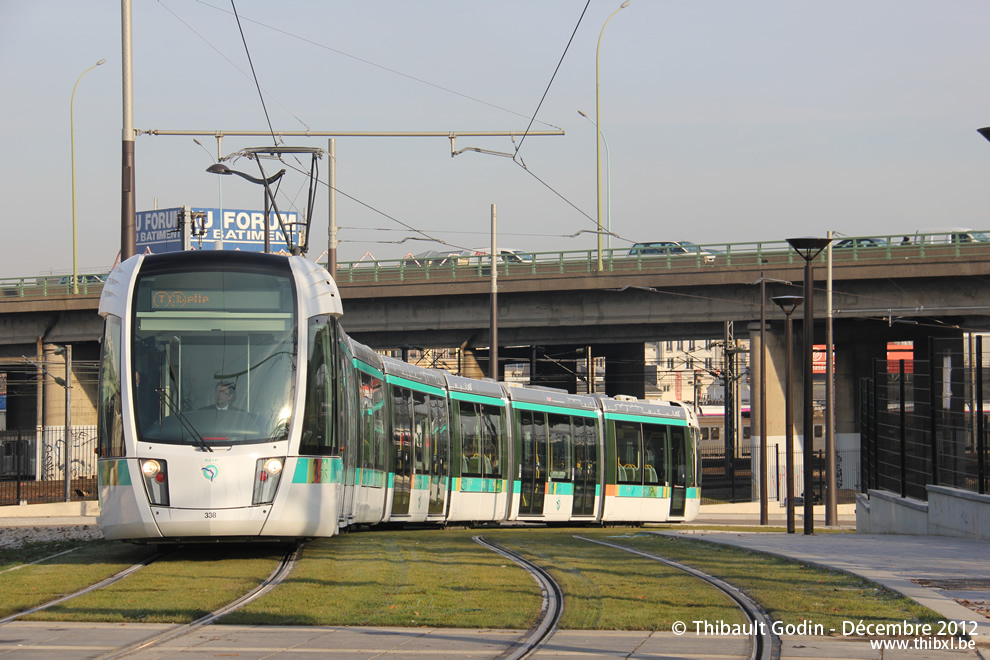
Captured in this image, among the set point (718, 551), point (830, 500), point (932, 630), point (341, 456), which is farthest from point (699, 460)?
point (932, 630)

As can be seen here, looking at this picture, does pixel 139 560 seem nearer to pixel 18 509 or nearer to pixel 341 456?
pixel 341 456

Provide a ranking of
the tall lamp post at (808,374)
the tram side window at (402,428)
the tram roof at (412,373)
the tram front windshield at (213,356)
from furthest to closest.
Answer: the tall lamp post at (808,374) < the tram roof at (412,373) < the tram side window at (402,428) < the tram front windshield at (213,356)

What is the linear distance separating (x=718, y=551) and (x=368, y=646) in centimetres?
792

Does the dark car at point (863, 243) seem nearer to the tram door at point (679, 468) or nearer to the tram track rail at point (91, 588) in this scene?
the tram door at point (679, 468)

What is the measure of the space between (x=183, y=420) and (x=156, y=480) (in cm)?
68

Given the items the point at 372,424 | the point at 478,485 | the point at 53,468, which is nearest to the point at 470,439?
the point at 478,485

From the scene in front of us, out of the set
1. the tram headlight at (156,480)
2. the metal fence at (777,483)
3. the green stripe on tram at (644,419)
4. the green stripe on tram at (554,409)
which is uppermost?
the green stripe on tram at (554,409)

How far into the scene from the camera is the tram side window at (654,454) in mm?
26438

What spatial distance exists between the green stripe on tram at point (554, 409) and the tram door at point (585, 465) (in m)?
0.11

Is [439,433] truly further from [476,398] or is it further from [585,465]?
[585,465]

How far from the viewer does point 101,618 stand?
29.5 feet

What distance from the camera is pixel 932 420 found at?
741 inches

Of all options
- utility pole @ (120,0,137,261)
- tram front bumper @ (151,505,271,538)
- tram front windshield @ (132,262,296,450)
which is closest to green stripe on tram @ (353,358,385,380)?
tram front windshield @ (132,262,296,450)

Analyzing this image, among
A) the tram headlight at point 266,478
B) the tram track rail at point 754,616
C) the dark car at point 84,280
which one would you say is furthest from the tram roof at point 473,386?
the dark car at point 84,280
